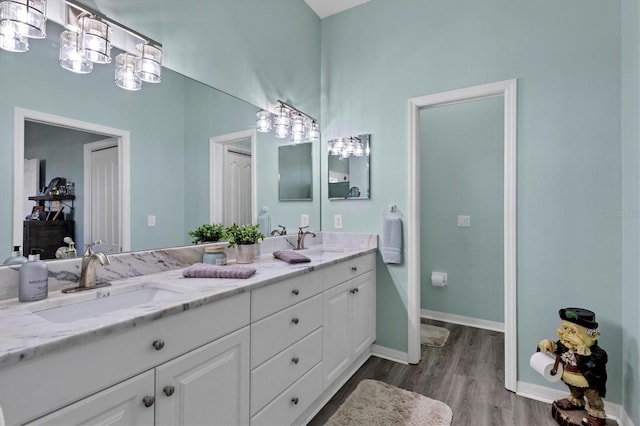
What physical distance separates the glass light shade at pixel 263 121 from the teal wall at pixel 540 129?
91 centimetres

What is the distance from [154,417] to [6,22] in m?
1.45

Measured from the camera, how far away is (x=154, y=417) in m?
0.94

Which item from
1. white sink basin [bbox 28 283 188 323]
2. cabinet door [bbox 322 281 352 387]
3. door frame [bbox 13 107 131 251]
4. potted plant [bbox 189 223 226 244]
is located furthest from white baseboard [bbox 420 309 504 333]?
door frame [bbox 13 107 131 251]

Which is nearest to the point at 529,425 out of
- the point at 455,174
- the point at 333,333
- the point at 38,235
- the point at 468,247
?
the point at 333,333

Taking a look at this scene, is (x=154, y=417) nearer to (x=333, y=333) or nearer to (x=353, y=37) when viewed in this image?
(x=333, y=333)

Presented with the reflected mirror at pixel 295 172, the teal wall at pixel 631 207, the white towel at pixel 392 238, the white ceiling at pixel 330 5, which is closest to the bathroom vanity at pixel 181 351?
the white towel at pixel 392 238

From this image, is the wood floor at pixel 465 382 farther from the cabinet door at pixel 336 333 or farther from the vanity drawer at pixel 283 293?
the vanity drawer at pixel 283 293

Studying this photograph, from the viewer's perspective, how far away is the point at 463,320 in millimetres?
3309

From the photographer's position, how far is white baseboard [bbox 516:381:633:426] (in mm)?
1768

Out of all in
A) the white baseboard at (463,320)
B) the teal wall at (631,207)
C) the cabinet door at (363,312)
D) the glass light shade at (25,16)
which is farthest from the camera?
the white baseboard at (463,320)

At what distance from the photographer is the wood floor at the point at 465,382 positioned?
181 cm

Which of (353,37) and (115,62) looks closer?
(115,62)

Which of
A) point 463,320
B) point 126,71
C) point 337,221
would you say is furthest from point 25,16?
point 463,320

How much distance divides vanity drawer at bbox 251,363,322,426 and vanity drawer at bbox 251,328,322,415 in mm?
31
